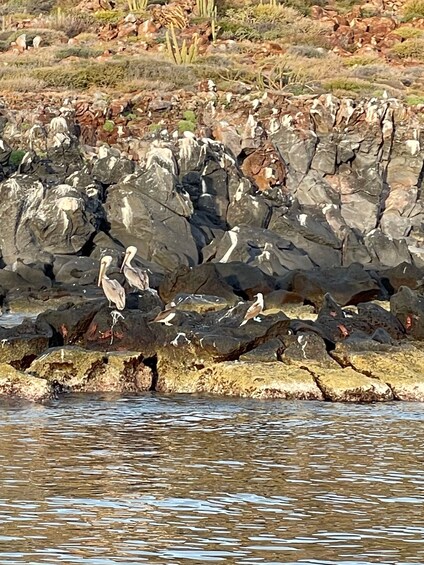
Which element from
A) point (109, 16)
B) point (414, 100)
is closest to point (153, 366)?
point (414, 100)

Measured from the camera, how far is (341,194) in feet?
134

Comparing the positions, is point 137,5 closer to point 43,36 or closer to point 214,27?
point 214,27

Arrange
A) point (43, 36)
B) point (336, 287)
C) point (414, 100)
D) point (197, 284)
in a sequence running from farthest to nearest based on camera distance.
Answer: point (43, 36)
point (414, 100)
point (197, 284)
point (336, 287)

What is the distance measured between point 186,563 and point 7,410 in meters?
7.03

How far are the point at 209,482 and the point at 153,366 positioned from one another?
6.64 meters

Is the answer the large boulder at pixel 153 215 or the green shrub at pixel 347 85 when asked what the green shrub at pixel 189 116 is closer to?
the green shrub at pixel 347 85

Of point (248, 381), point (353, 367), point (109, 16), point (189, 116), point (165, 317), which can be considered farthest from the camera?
point (109, 16)

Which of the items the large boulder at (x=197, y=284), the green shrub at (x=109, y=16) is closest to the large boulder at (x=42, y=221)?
the large boulder at (x=197, y=284)

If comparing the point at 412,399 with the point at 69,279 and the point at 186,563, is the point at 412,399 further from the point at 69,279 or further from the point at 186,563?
the point at 69,279

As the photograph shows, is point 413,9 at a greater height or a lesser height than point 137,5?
lesser

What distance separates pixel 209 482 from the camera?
37.7ft

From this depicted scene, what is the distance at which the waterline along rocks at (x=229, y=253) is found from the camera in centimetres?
1750

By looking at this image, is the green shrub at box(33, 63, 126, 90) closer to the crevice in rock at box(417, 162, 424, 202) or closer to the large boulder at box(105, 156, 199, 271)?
the crevice in rock at box(417, 162, 424, 202)

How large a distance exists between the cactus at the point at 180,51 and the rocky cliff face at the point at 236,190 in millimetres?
7870
